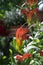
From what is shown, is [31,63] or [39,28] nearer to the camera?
[31,63]

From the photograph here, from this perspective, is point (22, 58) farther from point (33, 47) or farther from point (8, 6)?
point (8, 6)

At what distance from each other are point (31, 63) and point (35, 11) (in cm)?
32

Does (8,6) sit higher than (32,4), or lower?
higher

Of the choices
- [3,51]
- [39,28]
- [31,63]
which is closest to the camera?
[31,63]

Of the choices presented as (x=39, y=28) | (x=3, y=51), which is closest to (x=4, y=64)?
(x=3, y=51)

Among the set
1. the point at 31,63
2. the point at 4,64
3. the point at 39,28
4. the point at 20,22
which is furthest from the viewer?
the point at 20,22

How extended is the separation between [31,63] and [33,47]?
8 cm

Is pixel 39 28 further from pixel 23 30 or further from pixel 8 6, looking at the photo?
pixel 8 6

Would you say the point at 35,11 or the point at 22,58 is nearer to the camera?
the point at 22,58

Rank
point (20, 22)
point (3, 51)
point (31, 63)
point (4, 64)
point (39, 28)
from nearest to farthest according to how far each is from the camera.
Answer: point (31, 63) → point (39, 28) → point (4, 64) → point (3, 51) → point (20, 22)

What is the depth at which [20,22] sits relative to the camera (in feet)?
9.86

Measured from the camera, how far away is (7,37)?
2750 millimetres

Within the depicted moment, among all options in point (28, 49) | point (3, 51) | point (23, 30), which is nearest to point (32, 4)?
point (23, 30)

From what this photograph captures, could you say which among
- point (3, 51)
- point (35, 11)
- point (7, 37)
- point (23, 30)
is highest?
point (7, 37)
